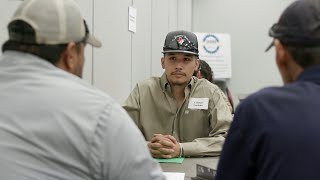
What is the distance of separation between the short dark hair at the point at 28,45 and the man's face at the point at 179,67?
1.46 m

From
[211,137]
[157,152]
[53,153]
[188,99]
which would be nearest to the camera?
[53,153]

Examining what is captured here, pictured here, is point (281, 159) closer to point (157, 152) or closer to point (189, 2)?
point (157, 152)

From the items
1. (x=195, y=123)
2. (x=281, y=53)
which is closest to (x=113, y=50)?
(x=195, y=123)

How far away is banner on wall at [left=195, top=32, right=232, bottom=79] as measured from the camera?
6066 mm

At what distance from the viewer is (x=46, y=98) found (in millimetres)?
992

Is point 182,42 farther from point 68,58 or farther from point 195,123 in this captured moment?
point 68,58

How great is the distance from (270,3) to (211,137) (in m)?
4.62

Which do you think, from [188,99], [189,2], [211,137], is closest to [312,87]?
[211,137]

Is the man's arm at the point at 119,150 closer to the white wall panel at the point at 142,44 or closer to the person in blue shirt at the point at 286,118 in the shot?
the person in blue shirt at the point at 286,118

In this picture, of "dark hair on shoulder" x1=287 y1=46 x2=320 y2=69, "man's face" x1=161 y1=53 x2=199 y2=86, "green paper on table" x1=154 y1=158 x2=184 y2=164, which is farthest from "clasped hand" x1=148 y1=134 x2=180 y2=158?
"dark hair on shoulder" x1=287 y1=46 x2=320 y2=69

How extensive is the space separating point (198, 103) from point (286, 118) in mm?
1477

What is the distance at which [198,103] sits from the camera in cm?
247

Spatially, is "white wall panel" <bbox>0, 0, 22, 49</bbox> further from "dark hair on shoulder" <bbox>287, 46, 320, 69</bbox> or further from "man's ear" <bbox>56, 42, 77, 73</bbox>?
"dark hair on shoulder" <bbox>287, 46, 320, 69</bbox>

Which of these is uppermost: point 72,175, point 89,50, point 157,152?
point 89,50
